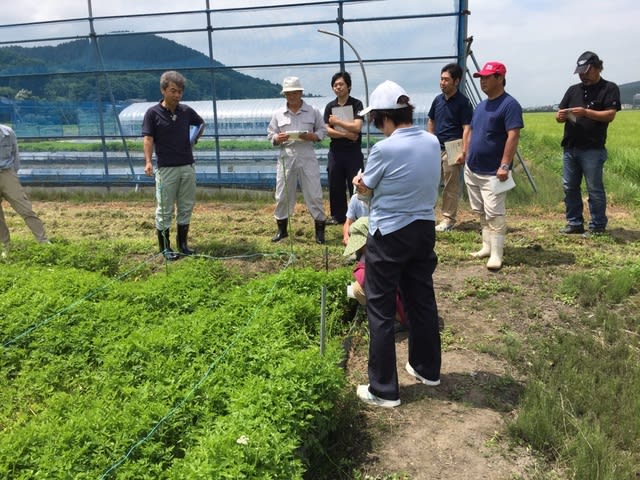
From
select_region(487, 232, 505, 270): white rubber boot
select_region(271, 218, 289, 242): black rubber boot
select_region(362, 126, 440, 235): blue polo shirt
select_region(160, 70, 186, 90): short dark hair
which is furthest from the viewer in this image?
select_region(271, 218, 289, 242): black rubber boot

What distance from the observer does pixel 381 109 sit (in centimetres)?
298

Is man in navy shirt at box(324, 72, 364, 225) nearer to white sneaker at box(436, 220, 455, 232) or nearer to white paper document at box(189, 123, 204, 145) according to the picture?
white sneaker at box(436, 220, 455, 232)

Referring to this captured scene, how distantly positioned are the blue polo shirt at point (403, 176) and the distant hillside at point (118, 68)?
7458mm

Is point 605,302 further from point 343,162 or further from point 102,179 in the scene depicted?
point 102,179

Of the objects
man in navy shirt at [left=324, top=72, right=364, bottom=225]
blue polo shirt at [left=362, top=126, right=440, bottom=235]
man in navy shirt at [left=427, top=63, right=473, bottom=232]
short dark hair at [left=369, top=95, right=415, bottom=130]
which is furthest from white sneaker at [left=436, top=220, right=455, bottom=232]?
Result: short dark hair at [left=369, top=95, right=415, bottom=130]

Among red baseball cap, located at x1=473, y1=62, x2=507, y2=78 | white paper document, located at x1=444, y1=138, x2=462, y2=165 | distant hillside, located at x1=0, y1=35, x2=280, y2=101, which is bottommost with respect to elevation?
white paper document, located at x1=444, y1=138, x2=462, y2=165

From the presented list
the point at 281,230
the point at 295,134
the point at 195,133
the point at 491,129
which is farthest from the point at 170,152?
the point at 491,129

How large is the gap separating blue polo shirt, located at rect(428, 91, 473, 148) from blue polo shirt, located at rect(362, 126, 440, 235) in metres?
3.61

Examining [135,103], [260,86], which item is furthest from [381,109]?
[135,103]

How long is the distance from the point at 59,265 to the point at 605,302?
5.03 metres

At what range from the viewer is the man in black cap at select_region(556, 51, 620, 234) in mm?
5934

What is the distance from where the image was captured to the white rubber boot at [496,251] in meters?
5.36

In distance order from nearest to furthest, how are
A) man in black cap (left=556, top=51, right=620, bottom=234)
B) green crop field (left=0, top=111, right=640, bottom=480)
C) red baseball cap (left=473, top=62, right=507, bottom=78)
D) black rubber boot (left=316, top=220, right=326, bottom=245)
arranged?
green crop field (left=0, top=111, right=640, bottom=480) < red baseball cap (left=473, top=62, right=507, bottom=78) < man in black cap (left=556, top=51, right=620, bottom=234) < black rubber boot (left=316, top=220, right=326, bottom=245)

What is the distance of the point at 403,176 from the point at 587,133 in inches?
163
